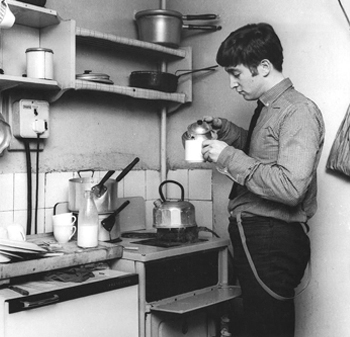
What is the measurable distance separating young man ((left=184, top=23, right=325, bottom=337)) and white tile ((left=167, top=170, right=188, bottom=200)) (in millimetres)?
989

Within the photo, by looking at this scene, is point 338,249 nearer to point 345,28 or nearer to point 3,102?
point 345,28

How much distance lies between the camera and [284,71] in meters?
2.76

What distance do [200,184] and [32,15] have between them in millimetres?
1327

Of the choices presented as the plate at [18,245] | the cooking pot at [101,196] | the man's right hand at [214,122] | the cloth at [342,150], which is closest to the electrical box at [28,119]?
the cooking pot at [101,196]

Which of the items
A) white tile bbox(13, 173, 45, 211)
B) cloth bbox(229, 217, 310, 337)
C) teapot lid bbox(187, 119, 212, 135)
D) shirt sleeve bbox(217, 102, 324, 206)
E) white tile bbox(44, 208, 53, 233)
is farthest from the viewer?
white tile bbox(44, 208, 53, 233)

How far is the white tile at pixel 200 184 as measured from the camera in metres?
3.09

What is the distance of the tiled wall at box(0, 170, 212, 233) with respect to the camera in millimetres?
2490

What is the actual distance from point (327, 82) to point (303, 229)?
2.69 ft

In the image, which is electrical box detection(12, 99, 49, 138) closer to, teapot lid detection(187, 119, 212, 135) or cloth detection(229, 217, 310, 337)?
teapot lid detection(187, 119, 212, 135)

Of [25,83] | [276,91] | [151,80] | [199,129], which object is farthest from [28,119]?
[276,91]

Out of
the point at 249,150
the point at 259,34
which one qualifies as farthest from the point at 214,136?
the point at 259,34

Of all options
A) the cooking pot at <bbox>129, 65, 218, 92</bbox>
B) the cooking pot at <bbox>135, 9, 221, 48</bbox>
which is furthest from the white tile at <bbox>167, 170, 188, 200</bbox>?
the cooking pot at <bbox>135, 9, 221, 48</bbox>

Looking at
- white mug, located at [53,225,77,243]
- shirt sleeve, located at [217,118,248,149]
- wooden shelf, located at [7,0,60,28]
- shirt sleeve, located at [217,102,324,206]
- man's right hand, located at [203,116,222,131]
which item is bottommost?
white mug, located at [53,225,77,243]

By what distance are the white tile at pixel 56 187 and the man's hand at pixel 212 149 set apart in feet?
2.94
